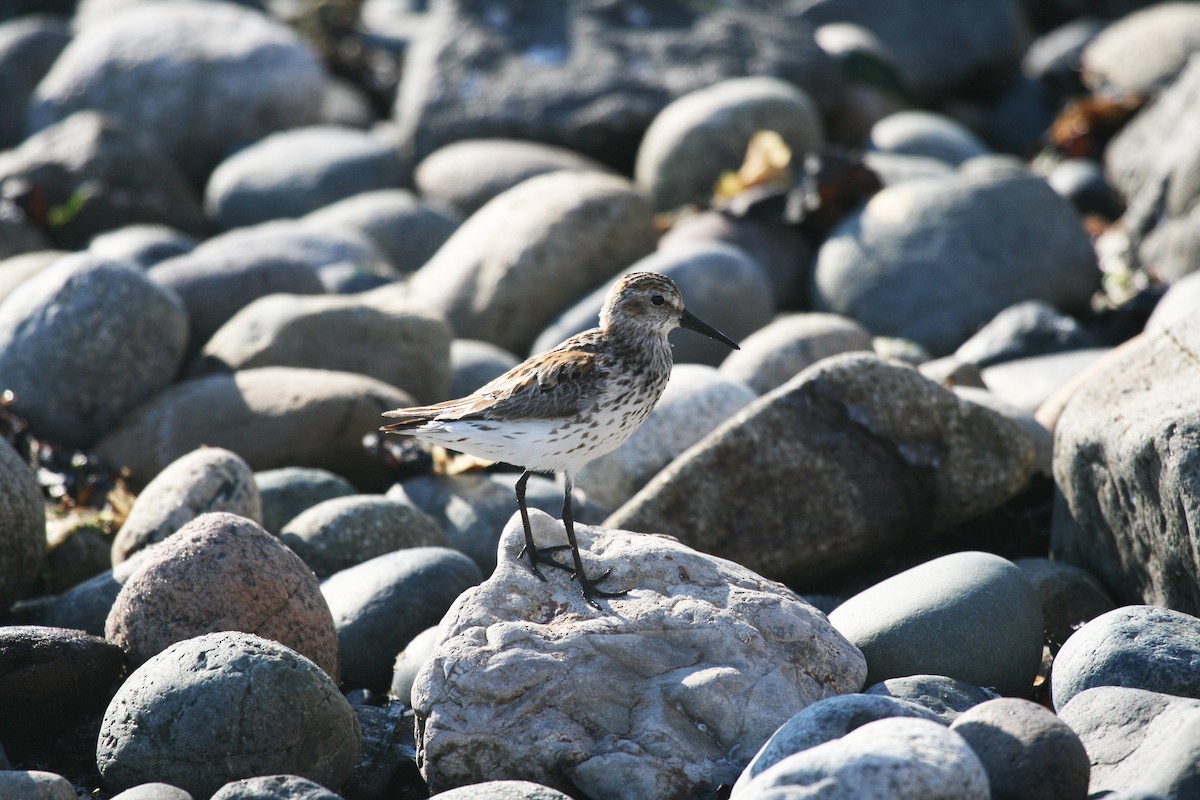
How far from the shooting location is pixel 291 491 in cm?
756

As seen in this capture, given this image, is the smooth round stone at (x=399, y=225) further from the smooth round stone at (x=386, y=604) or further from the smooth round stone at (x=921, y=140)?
the smooth round stone at (x=386, y=604)

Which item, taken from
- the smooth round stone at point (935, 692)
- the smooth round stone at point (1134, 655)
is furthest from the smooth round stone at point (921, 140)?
the smooth round stone at point (935, 692)

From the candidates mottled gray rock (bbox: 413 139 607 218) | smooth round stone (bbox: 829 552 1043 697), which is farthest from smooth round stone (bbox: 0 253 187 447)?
smooth round stone (bbox: 829 552 1043 697)

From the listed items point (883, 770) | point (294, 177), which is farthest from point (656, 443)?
point (294, 177)

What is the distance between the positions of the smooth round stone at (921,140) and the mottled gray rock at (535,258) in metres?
4.12

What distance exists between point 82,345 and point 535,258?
3.58 meters

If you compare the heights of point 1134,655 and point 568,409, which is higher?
point 568,409

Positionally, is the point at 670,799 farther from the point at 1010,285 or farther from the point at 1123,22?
the point at 1123,22

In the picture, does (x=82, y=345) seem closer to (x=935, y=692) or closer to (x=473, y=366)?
(x=473, y=366)

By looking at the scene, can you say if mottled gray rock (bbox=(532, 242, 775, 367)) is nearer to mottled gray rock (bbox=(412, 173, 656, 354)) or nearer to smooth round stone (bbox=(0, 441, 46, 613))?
mottled gray rock (bbox=(412, 173, 656, 354))

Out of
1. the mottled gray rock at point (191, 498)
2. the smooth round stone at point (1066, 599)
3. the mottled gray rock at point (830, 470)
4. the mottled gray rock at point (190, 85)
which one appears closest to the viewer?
the smooth round stone at point (1066, 599)

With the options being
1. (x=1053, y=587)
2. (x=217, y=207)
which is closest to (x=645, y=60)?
(x=217, y=207)

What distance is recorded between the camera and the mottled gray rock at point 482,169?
12844 mm

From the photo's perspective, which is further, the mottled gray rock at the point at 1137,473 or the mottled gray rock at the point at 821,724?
the mottled gray rock at the point at 1137,473
